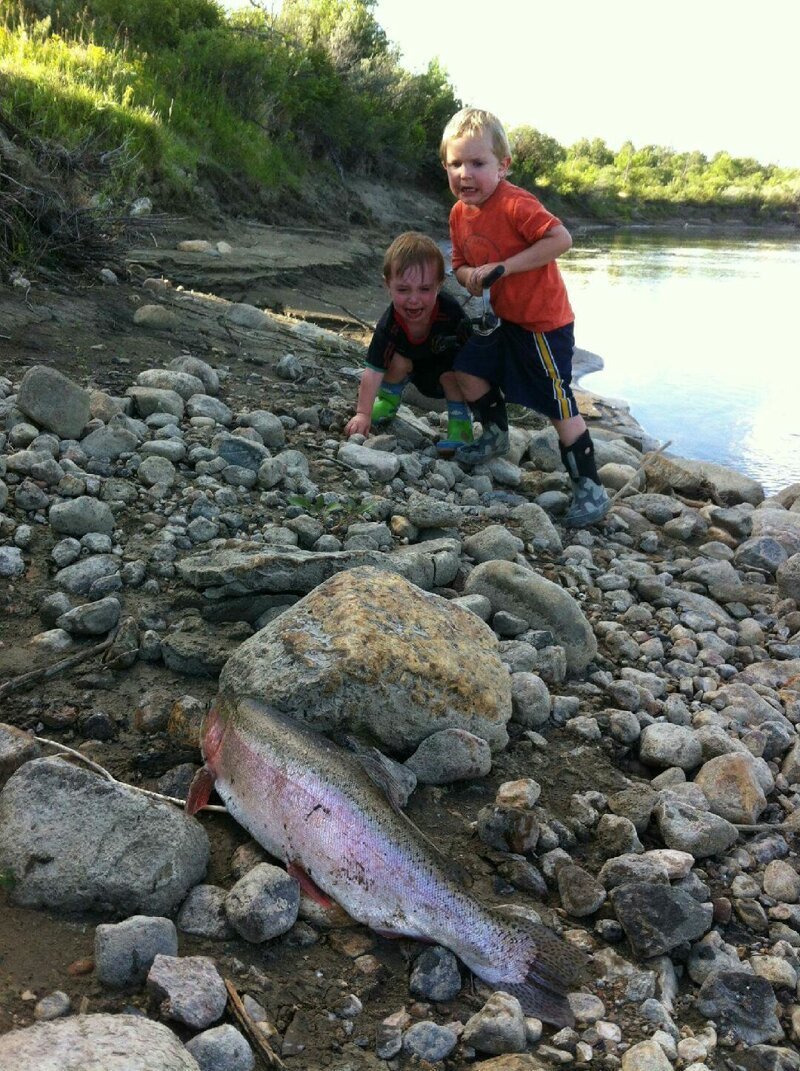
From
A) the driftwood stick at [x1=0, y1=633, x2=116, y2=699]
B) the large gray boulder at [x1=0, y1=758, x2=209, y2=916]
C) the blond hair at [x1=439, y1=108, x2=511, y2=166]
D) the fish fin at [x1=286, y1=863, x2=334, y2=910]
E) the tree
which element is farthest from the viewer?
the tree

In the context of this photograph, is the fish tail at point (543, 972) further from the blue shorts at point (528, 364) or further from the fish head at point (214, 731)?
the blue shorts at point (528, 364)

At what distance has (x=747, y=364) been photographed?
1256 centimetres

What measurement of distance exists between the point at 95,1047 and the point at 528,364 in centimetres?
446

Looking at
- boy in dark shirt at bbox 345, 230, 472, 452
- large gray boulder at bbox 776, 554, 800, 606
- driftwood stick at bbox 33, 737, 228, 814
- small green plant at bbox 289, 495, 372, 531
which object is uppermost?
boy in dark shirt at bbox 345, 230, 472, 452

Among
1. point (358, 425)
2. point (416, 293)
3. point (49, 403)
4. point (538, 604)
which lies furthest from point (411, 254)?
point (538, 604)

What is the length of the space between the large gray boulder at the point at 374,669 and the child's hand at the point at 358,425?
250cm

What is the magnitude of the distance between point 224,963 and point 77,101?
905 centimetres

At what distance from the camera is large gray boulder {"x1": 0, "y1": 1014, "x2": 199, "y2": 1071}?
5.39 feet

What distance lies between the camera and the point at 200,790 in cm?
267

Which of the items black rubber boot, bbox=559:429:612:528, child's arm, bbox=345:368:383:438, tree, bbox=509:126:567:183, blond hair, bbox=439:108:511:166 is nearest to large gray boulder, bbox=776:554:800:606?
black rubber boot, bbox=559:429:612:528

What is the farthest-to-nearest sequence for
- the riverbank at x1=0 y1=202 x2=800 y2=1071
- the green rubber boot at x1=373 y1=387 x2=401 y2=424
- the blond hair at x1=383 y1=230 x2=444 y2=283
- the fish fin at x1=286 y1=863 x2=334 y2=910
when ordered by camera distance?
the green rubber boot at x1=373 y1=387 x2=401 y2=424
the blond hair at x1=383 y1=230 x2=444 y2=283
the fish fin at x1=286 y1=863 x2=334 y2=910
the riverbank at x1=0 y1=202 x2=800 y2=1071

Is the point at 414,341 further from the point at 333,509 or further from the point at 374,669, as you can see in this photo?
the point at 374,669

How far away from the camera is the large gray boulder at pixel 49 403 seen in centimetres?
446

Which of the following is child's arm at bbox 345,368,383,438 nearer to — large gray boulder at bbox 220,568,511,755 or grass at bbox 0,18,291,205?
large gray boulder at bbox 220,568,511,755
